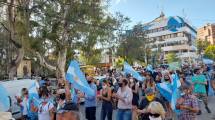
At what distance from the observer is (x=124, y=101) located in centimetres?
1000

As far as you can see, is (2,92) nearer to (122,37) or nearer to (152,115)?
(152,115)

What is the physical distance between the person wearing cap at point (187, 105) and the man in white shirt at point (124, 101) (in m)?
1.67

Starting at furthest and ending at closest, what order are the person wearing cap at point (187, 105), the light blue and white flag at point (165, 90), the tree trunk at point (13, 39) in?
1. the tree trunk at point (13, 39)
2. the light blue and white flag at point (165, 90)
3. the person wearing cap at point (187, 105)

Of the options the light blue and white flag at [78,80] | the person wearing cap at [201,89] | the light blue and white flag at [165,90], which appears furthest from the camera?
the person wearing cap at [201,89]

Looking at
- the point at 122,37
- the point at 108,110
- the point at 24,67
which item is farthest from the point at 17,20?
→ the point at 24,67

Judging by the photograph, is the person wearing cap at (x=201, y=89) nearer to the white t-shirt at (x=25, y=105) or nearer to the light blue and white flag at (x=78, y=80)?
the light blue and white flag at (x=78, y=80)

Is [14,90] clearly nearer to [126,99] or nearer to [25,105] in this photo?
[25,105]

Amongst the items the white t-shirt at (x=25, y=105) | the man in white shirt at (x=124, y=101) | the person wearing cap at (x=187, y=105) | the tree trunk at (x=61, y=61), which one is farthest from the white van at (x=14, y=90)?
the tree trunk at (x=61, y=61)

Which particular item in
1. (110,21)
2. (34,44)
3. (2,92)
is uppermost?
(110,21)

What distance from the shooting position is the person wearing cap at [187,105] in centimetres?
838

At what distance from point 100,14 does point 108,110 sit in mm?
23219

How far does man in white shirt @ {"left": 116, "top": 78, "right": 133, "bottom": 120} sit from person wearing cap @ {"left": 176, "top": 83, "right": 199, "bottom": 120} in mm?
1670

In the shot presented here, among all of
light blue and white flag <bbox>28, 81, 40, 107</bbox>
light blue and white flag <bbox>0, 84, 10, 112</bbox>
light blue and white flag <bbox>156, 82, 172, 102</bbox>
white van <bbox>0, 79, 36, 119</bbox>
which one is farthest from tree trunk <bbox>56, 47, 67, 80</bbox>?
light blue and white flag <bbox>0, 84, 10, 112</bbox>

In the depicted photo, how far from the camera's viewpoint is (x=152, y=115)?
6203 mm
